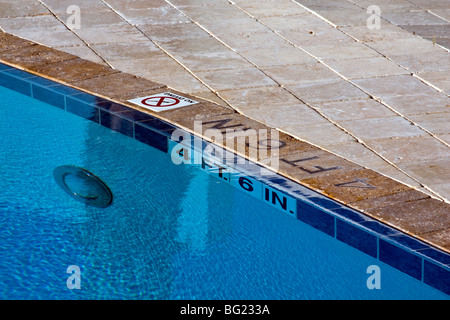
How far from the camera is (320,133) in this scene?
5887 millimetres

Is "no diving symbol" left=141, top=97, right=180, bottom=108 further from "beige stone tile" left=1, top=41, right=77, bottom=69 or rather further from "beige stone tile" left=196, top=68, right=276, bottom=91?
"beige stone tile" left=1, top=41, right=77, bottom=69

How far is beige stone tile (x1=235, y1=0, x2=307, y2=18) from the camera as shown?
902 centimetres

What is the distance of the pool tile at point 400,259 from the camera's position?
426 cm

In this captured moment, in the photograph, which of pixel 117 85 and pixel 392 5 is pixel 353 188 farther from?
pixel 392 5

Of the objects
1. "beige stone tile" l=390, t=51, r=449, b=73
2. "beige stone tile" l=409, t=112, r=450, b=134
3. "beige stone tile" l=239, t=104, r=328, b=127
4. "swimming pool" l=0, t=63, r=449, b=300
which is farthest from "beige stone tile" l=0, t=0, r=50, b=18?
"beige stone tile" l=409, t=112, r=450, b=134

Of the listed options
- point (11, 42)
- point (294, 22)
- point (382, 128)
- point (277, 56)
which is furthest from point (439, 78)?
point (11, 42)

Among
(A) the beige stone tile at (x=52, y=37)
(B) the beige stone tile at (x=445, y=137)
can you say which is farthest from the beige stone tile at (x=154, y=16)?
(B) the beige stone tile at (x=445, y=137)

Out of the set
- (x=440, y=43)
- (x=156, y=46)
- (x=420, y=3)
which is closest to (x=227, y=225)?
(x=156, y=46)

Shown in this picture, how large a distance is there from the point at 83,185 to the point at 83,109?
0.84 meters

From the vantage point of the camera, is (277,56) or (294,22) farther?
(294,22)

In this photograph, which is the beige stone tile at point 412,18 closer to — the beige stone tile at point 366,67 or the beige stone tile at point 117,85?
the beige stone tile at point 366,67

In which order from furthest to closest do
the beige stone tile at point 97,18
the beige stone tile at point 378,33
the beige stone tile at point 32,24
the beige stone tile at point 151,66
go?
the beige stone tile at point 97,18, the beige stone tile at point 32,24, the beige stone tile at point 378,33, the beige stone tile at point 151,66

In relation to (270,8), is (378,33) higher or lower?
lower
